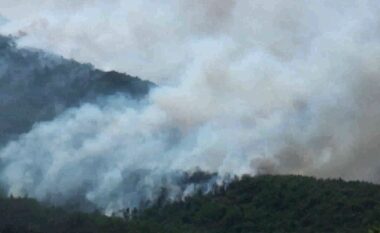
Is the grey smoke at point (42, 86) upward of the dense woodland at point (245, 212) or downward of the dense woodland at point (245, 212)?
upward

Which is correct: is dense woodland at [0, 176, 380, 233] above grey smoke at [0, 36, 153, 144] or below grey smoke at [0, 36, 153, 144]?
below

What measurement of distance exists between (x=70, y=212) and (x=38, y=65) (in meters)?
58.6

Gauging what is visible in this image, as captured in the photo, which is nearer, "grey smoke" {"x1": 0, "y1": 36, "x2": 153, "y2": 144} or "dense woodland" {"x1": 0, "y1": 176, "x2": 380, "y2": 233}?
"dense woodland" {"x1": 0, "y1": 176, "x2": 380, "y2": 233}

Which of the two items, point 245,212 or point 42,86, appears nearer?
point 245,212

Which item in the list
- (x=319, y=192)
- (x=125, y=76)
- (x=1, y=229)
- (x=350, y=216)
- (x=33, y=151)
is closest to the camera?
(x=1, y=229)

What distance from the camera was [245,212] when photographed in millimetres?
133875

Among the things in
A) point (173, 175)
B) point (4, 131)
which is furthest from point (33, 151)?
point (173, 175)

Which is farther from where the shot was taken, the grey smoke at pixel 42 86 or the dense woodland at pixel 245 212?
the grey smoke at pixel 42 86

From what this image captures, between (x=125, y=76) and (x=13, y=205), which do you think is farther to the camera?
(x=125, y=76)

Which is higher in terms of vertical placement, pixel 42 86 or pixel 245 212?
pixel 42 86

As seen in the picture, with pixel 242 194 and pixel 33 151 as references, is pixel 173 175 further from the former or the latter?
pixel 33 151

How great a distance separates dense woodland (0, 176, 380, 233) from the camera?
12212 centimetres

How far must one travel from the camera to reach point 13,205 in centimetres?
12912

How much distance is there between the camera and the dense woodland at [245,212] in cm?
12212
